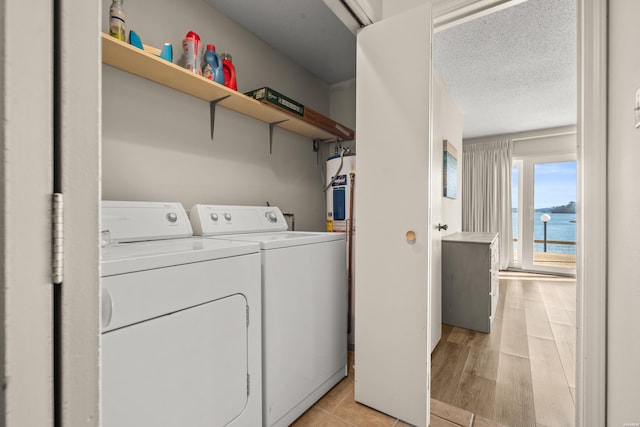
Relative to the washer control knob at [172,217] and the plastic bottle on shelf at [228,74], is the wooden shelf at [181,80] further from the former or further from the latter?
the washer control knob at [172,217]

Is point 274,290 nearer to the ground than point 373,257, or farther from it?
nearer to the ground

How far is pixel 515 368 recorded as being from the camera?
1.95 metres

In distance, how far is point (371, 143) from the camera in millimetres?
1528

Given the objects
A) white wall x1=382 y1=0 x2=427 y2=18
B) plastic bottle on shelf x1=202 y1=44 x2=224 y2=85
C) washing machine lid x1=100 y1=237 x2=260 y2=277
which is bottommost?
washing machine lid x1=100 y1=237 x2=260 y2=277

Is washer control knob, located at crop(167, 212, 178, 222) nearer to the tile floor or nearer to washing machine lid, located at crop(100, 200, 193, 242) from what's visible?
washing machine lid, located at crop(100, 200, 193, 242)

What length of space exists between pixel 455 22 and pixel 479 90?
7.13ft

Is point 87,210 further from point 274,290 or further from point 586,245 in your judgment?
point 586,245

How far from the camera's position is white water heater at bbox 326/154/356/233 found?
2.19m

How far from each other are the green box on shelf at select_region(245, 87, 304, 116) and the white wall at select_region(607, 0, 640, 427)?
162cm

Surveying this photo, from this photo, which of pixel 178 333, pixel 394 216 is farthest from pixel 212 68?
pixel 178 333

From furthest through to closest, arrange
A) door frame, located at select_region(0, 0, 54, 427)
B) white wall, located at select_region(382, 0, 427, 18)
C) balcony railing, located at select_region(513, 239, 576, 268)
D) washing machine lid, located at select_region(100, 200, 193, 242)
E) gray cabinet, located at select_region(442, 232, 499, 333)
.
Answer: balcony railing, located at select_region(513, 239, 576, 268) < gray cabinet, located at select_region(442, 232, 499, 333) < white wall, located at select_region(382, 0, 427, 18) < washing machine lid, located at select_region(100, 200, 193, 242) < door frame, located at select_region(0, 0, 54, 427)

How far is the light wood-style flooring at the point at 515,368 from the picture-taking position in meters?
1.54

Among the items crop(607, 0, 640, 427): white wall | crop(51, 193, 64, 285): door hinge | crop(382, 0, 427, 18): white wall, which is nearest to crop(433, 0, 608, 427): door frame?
crop(607, 0, 640, 427): white wall

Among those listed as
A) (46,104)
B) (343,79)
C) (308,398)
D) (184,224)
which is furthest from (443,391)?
(343,79)
